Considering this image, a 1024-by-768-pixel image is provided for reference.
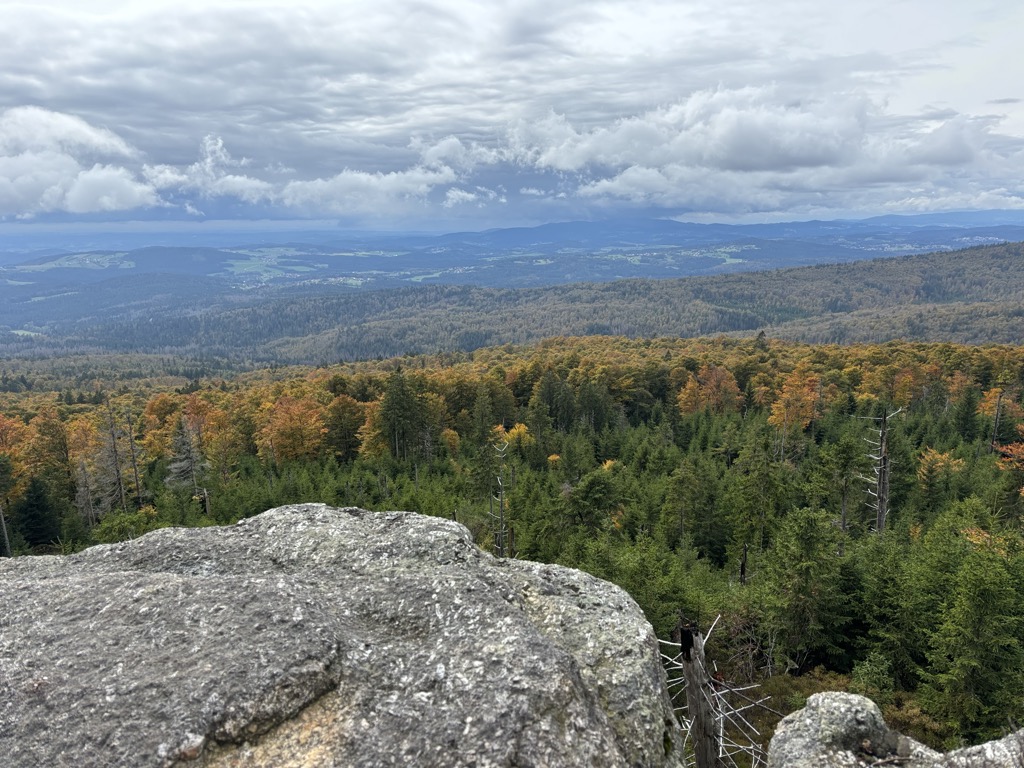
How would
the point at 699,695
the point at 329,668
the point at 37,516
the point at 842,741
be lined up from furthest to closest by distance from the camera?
the point at 37,516, the point at 842,741, the point at 699,695, the point at 329,668

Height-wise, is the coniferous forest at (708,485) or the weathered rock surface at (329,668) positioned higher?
the weathered rock surface at (329,668)

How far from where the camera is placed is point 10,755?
729 centimetres

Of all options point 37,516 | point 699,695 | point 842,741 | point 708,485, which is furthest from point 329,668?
point 37,516

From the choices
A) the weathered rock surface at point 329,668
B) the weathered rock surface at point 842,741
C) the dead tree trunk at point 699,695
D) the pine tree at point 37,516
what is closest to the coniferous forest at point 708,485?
the pine tree at point 37,516

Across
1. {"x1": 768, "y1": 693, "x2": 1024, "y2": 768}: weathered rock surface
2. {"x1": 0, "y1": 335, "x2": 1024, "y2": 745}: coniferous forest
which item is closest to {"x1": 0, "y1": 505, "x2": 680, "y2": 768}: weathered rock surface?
{"x1": 768, "y1": 693, "x2": 1024, "y2": 768}: weathered rock surface

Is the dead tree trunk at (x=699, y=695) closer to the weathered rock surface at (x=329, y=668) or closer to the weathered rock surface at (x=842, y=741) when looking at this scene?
the weathered rock surface at (x=329, y=668)

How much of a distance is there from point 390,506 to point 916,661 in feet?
130

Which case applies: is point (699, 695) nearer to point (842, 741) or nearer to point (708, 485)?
point (842, 741)

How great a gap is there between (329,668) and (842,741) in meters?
9.82

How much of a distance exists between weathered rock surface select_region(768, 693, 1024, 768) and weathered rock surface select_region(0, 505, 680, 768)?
383cm

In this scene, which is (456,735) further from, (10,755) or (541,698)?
(10,755)

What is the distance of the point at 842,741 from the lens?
11.6m

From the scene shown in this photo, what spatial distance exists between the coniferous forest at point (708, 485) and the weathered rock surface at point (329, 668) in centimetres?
1095

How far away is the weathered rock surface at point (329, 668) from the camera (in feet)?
24.8
